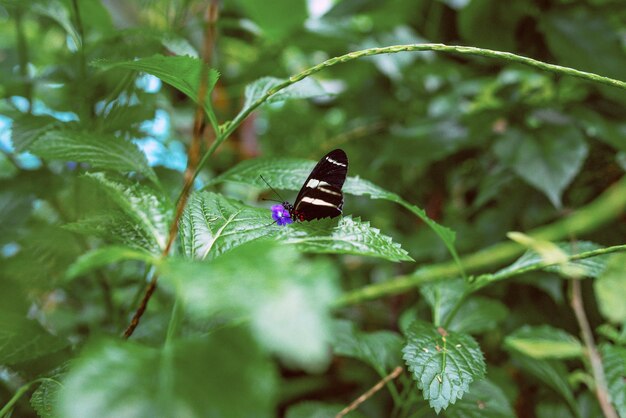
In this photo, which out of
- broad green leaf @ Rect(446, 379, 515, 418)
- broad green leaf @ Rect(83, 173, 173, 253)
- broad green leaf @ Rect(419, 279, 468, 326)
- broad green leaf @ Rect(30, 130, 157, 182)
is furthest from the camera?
broad green leaf @ Rect(419, 279, 468, 326)

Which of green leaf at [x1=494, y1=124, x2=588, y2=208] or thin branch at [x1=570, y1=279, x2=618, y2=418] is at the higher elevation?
green leaf at [x1=494, y1=124, x2=588, y2=208]

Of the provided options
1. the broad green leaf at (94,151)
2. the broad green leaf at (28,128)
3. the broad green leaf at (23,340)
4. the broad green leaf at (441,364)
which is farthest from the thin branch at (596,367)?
the broad green leaf at (28,128)

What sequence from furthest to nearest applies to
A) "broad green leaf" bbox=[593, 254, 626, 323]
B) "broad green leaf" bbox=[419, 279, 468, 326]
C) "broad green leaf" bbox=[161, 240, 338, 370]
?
"broad green leaf" bbox=[419, 279, 468, 326] < "broad green leaf" bbox=[593, 254, 626, 323] < "broad green leaf" bbox=[161, 240, 338, 370]

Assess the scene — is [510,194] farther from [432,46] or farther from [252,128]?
[252,128]

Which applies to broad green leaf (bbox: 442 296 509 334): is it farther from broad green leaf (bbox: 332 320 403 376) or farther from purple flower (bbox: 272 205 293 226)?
purple flower (bbox: 272 205 293 226)

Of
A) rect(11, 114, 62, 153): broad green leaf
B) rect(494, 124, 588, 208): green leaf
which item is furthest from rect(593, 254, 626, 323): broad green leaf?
rect(11, 114, 62, 153): broad green leaf

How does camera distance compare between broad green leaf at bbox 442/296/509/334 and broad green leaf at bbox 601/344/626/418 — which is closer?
broad green leaf at bbox 601/344/626/418

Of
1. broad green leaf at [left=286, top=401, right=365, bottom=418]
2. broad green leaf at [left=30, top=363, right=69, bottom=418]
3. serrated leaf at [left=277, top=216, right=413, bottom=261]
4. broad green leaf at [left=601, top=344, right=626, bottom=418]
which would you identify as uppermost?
serrated leaf at [left=277, top=216, right=413, bottom=261]

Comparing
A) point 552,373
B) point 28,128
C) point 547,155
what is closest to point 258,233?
point 28,128
